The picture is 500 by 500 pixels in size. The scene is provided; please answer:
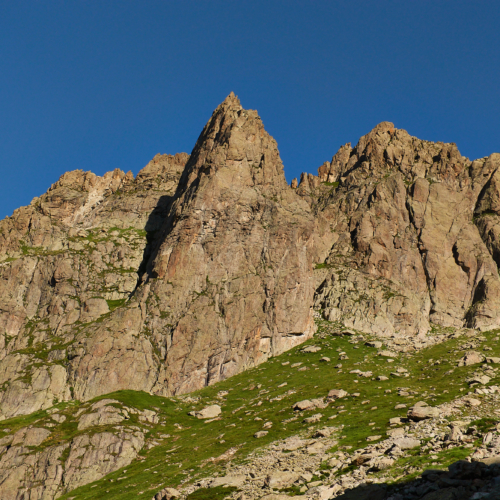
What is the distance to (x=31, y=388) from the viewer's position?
368 feet

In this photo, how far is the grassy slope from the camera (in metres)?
66.4

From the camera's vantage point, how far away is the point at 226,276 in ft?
480

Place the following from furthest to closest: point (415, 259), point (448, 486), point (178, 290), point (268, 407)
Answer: point (415, 259)
point (178, 290)
point (268, 407)
point (448, 486)

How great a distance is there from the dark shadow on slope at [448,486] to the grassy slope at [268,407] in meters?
6.68

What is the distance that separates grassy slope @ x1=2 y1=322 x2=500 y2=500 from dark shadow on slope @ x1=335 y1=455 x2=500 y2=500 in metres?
6.68

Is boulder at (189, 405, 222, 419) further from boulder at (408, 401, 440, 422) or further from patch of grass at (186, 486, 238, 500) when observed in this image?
boulder at (408, 401, 440, 422)

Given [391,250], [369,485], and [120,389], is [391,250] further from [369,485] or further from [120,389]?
[369,485]

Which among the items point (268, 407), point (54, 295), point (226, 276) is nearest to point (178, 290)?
point (226, 276)

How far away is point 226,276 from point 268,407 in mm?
57512

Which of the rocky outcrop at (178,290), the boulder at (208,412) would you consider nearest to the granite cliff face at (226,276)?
the rocky outcrop at (178,290)

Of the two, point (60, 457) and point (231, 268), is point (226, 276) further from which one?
point (60, 457)

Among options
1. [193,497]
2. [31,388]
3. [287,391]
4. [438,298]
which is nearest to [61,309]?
[31,388]

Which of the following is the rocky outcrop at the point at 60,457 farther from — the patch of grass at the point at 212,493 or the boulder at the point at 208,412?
the patch of grass at the point at 212,493

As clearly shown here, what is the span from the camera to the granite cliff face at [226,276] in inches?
4882
